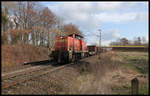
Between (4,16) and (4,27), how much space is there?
4.74 feet

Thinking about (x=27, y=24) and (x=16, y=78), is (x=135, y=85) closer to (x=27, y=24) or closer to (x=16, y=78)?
(x=16, y=78)

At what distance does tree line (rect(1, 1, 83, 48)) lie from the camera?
64.1 feet

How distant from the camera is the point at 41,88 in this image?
6.21 meters

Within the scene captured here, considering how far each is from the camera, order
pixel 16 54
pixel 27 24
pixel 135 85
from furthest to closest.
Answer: pixel 27 24, pixel 16 54, pixel 135 85

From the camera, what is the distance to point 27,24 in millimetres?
27938

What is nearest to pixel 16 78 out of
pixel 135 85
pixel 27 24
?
pixel 135 85

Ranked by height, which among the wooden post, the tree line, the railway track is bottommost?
the railway track

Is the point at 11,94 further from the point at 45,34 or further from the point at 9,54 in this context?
the point at 45,34

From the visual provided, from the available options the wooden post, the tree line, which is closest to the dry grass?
the tree line

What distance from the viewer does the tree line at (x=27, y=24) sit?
64.1 ft

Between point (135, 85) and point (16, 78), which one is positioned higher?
point (135, 85)

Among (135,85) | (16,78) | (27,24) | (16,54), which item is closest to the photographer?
(135,85)

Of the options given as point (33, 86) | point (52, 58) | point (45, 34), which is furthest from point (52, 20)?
point (33, 86)

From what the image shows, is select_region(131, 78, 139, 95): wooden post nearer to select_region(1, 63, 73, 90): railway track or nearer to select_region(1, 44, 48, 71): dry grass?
select_region(1, 63, 73, 90): railway track
